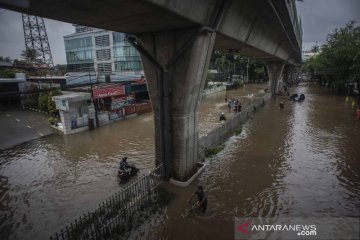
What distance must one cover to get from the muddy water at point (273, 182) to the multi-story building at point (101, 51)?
46.8 metres

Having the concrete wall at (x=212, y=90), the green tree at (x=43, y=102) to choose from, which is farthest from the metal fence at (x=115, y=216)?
the concrete wall at (x=212, y=90)

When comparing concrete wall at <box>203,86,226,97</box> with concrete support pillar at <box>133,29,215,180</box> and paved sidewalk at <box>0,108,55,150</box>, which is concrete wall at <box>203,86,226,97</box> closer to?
paved sidewalk at <box>0,108,55,150</box>

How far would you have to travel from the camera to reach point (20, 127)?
24.5 metres

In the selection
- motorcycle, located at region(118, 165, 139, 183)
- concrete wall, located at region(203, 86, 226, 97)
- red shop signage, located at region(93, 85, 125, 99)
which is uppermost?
red shop signage, located at region(93, 85, 125, 99)

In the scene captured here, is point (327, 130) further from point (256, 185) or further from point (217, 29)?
point (217, 29)

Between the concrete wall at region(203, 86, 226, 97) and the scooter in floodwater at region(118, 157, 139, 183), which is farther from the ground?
the concrete wall at region(203, 86, 226, 97)

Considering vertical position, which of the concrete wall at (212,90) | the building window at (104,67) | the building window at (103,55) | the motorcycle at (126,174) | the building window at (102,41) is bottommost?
the motorcycle at (126,174)

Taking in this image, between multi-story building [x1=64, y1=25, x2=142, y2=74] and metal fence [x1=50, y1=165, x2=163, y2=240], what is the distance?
52059 millimetres

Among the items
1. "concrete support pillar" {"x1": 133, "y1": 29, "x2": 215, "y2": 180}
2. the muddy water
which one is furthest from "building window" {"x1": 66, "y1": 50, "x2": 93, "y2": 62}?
"concrete support pillar" {"x1": 133, "y1": 29, "x2": 215, "y2": 180}

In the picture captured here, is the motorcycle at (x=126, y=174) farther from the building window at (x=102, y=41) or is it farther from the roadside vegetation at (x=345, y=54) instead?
the building window at (x=102, y=41)

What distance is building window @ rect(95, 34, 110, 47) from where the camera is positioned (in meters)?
60.4

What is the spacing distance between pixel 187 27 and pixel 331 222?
9.59 metres

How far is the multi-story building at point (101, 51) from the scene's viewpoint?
59438 mm

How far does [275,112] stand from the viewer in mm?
30016
